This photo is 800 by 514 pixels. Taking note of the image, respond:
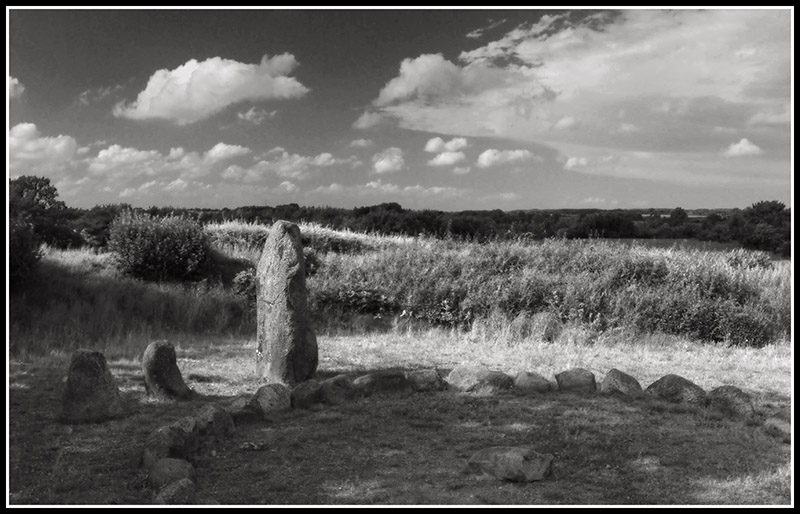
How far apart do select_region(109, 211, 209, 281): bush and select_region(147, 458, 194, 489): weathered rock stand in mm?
12541

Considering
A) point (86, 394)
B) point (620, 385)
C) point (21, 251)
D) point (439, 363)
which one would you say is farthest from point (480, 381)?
point (21, 251)

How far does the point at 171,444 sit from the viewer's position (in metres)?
6.29

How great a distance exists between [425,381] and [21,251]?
8.44m

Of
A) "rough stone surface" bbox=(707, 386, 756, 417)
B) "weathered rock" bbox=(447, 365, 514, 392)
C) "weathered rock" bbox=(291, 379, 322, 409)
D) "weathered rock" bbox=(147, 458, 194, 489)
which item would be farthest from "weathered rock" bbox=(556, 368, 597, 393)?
"weathered rock" bbox=(147, 458, 194, 489)

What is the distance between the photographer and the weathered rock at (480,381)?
892cm

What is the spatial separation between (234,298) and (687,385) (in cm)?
1026

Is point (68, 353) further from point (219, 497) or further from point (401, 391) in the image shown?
point (219, 497)

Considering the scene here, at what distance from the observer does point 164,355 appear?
8.62 meters

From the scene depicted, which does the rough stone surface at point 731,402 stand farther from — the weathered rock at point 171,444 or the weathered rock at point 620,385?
the weathered rock at point 171,444

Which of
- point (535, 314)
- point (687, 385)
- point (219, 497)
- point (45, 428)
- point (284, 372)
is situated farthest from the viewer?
point (535, 314)

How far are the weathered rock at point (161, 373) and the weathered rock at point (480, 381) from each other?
341 centimetres

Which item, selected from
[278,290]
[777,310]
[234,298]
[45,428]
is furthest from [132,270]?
[777,310]

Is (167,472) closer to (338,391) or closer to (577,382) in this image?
(338,391)

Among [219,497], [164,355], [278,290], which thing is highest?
[278,290]
